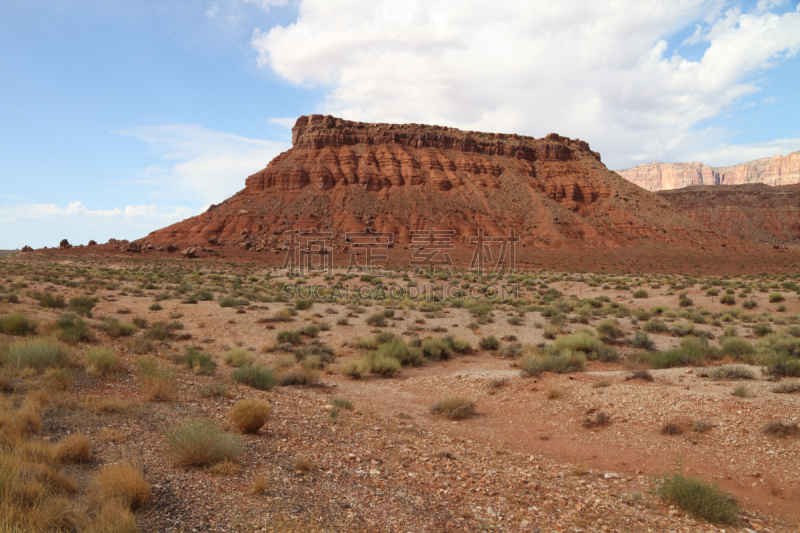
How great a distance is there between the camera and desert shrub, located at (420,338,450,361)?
527 inches

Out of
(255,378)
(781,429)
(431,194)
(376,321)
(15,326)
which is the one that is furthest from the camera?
(431,194)

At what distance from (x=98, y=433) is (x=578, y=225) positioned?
75.3 meters

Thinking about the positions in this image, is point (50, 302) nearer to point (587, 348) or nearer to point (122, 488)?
point (122, 488)

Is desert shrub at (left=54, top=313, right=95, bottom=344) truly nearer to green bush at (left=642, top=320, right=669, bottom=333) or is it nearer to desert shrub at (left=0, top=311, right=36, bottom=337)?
desert shrub at (left=0, top=311, right=36, bottom=337)

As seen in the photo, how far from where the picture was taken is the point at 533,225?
237 feet

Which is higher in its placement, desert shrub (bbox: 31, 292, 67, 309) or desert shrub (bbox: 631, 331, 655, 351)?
desert shrub (bbox: 31, 292, 67, 309)

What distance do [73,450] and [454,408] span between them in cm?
592

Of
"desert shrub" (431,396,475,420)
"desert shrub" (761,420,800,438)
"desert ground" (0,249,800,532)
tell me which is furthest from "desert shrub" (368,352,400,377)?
"desert shrub" (761,420,800,438)

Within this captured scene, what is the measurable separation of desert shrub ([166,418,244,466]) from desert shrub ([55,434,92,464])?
2.56 feet

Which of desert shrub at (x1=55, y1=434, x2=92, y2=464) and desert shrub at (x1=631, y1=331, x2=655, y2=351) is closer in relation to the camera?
desert shrub at (x1=55, y1=434, x2=92, y2=464)

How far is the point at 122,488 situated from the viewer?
3785 millimetres

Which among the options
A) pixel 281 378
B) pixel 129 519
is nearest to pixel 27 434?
pixel 129 519

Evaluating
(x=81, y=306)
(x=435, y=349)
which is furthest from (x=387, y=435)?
(x=81, y=306)

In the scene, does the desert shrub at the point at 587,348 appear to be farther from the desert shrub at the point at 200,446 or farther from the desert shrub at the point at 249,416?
the desert shrub at the point at 200,446
